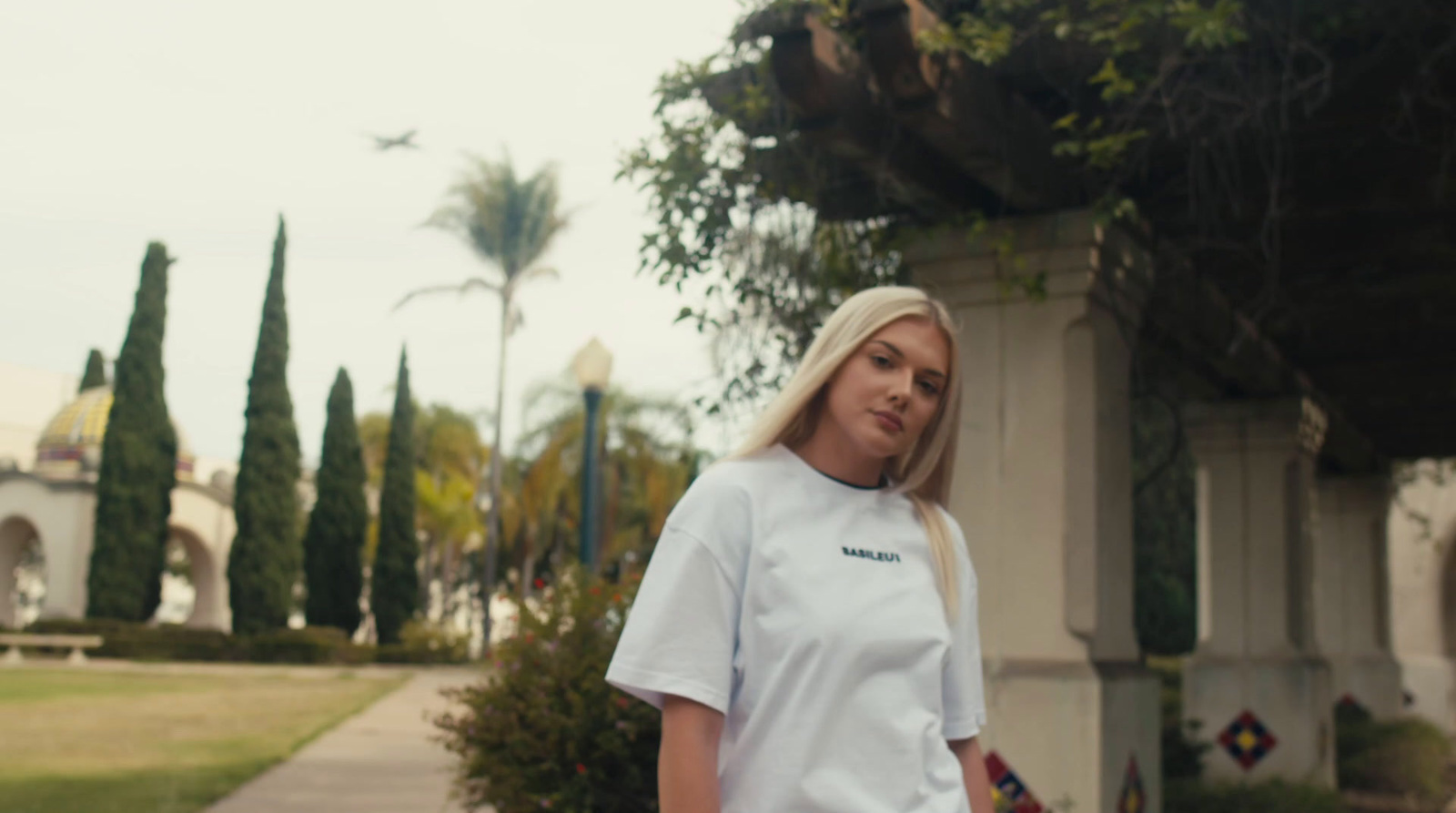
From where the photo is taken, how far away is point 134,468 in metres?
32.0

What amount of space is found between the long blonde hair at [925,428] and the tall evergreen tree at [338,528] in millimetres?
34375

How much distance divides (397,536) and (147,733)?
75.6 feet

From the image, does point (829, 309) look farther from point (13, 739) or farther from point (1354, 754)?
point (13, 739)

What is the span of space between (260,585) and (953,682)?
32677 millimetres

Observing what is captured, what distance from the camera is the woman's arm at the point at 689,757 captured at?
1669 millimetres

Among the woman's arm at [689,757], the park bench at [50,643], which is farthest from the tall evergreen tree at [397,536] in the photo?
the woman's arm at [689,757]

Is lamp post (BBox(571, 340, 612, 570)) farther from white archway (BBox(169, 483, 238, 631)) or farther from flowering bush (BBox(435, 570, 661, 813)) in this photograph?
white archway (BBox(169, 483, 238, 631))

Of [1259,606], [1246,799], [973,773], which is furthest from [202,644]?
[973,773]

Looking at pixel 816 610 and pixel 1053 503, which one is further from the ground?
pixel 1053 503

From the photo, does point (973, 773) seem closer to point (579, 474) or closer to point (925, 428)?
point (925, 428)

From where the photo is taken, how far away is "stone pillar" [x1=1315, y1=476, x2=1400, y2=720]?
14812mm

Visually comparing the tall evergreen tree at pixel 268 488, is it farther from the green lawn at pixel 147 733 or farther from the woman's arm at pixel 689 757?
→ the woman's arm at pixel 689 757

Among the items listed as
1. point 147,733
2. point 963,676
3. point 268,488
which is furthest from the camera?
point 268,488

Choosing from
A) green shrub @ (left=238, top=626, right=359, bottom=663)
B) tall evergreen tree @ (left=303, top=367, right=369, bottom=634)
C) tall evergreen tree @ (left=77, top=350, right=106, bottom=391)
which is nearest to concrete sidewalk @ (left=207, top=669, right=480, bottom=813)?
green shrub @ (left=238, top=626, right=359, bottom=663)
